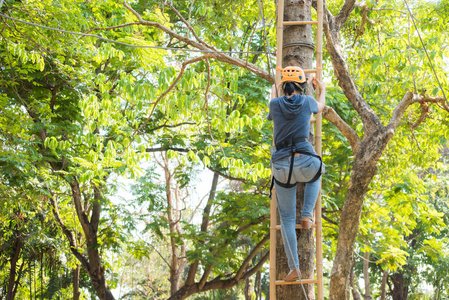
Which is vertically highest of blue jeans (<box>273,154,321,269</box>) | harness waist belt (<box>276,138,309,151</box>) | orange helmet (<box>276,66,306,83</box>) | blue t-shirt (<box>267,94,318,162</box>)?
orange helmet (<box>276,66,306,83</box>)

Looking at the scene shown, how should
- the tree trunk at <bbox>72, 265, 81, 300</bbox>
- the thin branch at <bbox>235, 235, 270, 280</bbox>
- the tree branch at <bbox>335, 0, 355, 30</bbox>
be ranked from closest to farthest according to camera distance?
1. the tree branch at <bbox>335, 0, 355, 30</bbox>
2. the thin branch at <bbox>235, 235, 270, 280</bbox>
3. the tree trunk at <bbox>72, 265, 81, 300</bbox>

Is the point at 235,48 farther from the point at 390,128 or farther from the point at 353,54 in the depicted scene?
the point at 390,128

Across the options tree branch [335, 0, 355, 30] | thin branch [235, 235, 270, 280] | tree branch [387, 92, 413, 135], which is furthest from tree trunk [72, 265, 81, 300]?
tree branch [387, 92, 413, 135]

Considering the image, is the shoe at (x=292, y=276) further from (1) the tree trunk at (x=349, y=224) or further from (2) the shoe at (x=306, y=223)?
(1) the tree trunk at (x=349, y=224)

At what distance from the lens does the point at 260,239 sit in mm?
11062

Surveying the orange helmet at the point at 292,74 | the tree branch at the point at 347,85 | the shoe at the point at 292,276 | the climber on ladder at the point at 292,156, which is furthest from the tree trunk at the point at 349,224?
the shoe at the point at 292,276

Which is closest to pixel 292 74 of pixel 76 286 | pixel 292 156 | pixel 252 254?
pixel 292 156

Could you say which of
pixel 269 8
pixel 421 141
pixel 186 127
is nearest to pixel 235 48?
pixel 269 8

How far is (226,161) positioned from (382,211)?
4188 millimetres

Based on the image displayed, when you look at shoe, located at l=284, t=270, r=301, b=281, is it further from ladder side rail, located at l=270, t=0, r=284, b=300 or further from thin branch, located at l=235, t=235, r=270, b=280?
thin branch, located at l=235, t=235, r=270, b=280

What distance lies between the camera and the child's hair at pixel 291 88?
11.1 feet

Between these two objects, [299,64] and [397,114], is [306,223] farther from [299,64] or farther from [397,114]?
[397,114]

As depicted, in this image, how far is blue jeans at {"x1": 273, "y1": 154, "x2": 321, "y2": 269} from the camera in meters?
3.15

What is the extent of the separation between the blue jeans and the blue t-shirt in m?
0.08
